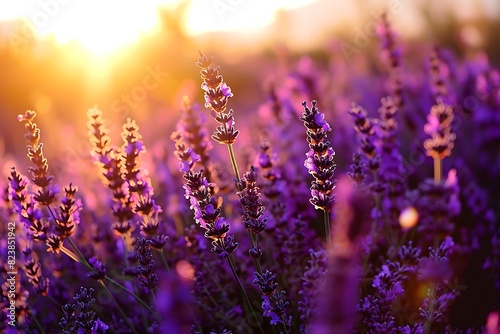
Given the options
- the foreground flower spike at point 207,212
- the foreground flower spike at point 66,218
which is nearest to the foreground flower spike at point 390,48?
Result: the foreground flower spike at point 207,212

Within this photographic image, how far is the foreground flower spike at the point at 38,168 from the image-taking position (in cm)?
281

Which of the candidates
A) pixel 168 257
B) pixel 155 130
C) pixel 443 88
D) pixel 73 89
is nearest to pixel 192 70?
pixel 73 89

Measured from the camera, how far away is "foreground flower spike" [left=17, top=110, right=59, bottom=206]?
9.23ft

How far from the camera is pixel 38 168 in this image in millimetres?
2873

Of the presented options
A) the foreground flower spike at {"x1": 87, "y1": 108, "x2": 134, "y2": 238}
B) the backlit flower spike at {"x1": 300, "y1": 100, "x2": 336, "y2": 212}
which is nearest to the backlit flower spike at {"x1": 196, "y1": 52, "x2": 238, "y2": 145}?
the backlit flower spike at {"x1": 300, "y1": 100, "x2": 336, "y2": 212}

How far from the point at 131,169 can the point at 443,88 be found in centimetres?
351

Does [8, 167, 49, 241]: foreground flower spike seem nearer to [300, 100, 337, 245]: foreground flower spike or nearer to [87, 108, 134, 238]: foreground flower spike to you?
[87, 108, 134, 238]: foreground flower spike

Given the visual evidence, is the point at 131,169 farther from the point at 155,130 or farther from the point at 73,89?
the point at 73,89

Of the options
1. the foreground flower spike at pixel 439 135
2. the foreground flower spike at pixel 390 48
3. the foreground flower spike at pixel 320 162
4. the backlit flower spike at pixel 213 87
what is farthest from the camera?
the foreground flower spike at pixel 390 48

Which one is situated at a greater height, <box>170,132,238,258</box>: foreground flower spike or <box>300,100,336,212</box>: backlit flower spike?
<box>300,100,336,212</box>: backlit flower spike

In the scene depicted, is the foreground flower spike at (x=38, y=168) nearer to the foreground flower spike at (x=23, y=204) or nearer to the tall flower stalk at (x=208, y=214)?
the foreground flower spike at (x=23, y=204)

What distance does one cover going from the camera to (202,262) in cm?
317

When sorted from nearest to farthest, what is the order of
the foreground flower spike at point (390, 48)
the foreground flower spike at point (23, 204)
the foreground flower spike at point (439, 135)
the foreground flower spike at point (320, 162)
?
the foreground flower spike at point (439, 135), the foreground flower spike at point (320, 162), the foreground flower spike at point (23, 204), the foreground flower spike at point (390, 48)

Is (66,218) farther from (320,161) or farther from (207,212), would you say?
(320,161)
